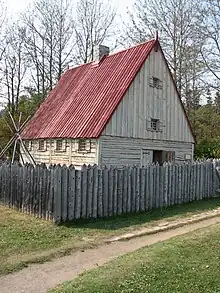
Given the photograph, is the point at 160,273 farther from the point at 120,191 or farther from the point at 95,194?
the point at 120,191

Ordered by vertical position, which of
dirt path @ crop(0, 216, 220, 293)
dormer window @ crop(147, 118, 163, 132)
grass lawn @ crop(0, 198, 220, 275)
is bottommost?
dirt path @ crop(0, 216, 220, 293)

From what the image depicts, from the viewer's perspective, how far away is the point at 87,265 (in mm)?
7316

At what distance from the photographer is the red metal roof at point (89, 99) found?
60.7 ft

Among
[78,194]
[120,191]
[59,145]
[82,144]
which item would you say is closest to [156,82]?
[82,144]

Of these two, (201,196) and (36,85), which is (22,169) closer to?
(201,196)

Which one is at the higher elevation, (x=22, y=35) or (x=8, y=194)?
(x=22, y=35)

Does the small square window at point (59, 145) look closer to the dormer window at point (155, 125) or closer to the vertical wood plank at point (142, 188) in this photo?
the dormer window at point (155, 125)

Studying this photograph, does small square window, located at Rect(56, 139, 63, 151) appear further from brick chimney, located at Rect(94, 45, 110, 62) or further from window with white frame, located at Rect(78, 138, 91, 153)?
brick chimney, located at Rect(94, 45, 110, 62)

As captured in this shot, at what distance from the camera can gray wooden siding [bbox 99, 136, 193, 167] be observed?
18203mm

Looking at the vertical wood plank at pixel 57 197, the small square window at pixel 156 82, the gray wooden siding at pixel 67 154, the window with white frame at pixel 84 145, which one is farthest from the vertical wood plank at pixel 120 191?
the small square window at pixel 156 82

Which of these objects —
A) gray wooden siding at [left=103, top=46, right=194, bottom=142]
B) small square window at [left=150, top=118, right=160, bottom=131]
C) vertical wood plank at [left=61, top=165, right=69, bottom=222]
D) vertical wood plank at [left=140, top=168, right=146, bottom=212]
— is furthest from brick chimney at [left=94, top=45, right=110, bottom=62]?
vertical wood plank at [left=61, top=165, right=69, bottom=222]

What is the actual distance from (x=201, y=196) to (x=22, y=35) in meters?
26.9

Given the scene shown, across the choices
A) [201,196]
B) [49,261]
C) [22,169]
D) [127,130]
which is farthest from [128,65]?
[49,261]

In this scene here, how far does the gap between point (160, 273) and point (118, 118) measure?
487 inches
